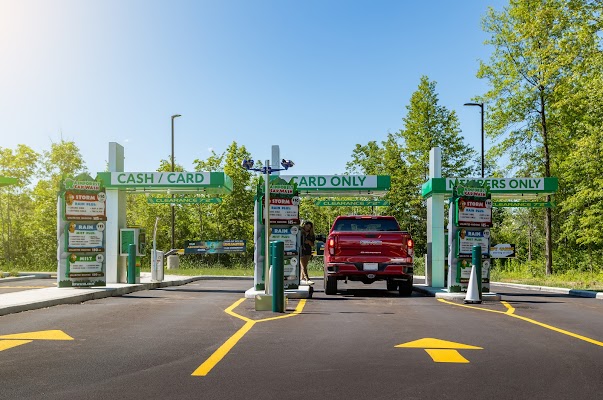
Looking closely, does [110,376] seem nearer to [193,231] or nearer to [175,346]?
[175,346]

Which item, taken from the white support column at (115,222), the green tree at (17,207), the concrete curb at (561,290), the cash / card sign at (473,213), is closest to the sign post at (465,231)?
the cash / card sign at (473,213)

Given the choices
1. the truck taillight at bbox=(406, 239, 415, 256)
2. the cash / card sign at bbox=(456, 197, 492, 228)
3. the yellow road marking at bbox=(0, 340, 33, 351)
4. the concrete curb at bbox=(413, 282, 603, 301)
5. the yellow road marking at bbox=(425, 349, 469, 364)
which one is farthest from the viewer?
the cash / card sign at bbox=(456, 197, 492, 228)

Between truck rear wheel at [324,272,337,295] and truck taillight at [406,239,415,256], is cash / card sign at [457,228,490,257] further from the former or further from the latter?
truck rear wheel at [324,272,337,295]

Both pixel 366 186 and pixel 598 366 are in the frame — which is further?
pixel 366 186

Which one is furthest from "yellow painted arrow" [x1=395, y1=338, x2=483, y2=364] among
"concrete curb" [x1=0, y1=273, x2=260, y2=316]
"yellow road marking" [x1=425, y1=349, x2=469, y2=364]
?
"concrete curb" [x1=0, y1=273, x2=260, y2=316]

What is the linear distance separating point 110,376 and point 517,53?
34470 millimetres

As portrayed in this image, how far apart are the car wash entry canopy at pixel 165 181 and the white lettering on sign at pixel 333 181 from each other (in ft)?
8.40

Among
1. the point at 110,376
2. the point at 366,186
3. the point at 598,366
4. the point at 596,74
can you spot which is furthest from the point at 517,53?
the point at 110,376

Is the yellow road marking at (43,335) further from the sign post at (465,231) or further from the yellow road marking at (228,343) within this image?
the sign post at (465,231)

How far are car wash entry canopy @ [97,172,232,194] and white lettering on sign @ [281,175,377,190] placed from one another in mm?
2560

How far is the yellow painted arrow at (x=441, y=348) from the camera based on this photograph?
789 centimetres

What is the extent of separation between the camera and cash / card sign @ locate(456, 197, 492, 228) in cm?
1875

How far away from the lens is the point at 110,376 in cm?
670

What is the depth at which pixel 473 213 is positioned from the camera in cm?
1892
